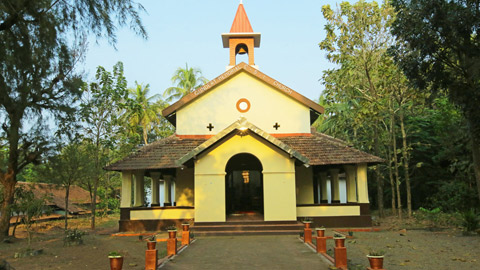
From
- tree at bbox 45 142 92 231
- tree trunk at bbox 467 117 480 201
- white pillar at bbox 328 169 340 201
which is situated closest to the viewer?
tree trunk at bbox 467 117 480 201

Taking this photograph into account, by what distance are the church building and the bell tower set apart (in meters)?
0.06

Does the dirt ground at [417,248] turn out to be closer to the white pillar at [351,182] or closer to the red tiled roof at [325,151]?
the white pillar at [351,182]

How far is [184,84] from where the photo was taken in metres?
40.5

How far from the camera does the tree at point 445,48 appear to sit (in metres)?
12.5

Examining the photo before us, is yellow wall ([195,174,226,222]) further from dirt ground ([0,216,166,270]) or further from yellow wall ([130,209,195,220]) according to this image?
dirt ground ([0,216,166,270])

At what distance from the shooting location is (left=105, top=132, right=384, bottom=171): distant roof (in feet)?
56.2

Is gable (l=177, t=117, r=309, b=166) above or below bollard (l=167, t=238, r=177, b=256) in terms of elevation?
above

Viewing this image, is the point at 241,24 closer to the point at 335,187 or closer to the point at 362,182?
the point at 335,187

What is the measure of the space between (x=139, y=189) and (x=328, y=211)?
899cm

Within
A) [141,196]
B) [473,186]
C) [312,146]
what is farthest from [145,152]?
[473,186]

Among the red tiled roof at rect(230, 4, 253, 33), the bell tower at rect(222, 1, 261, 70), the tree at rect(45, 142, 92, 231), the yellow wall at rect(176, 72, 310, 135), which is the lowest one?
the tree at rect(45, 142, 92, 231)

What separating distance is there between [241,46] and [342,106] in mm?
9838

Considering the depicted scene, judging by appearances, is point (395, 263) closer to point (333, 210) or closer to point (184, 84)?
point (333, 210)

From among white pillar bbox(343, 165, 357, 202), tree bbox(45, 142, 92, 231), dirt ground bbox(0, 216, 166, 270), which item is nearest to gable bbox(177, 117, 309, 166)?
dirt ground bbox(0, 216, 166, 270)
